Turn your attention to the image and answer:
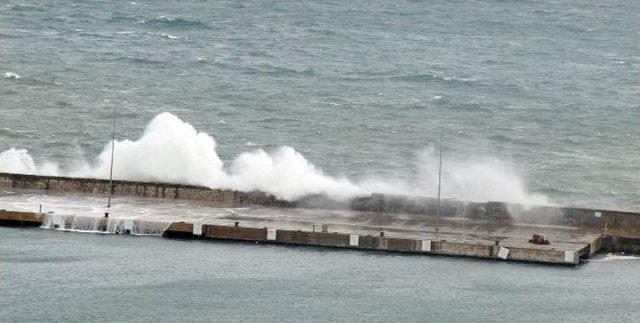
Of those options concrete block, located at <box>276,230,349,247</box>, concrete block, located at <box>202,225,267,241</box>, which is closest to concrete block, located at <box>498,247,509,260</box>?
concrete block, located at <box>276,230,349,247</box>

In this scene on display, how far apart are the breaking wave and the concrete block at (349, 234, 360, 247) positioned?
26.1 ft

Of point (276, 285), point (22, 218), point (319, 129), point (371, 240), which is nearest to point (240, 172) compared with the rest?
point (22, 218)

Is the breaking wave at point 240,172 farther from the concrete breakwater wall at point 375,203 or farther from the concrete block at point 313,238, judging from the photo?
the concrete block at point 313,238

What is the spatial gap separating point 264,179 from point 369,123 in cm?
3109

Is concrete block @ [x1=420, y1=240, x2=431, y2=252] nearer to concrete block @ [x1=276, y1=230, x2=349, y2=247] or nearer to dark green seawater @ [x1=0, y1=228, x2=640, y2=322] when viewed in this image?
dark green seawater @ [x1=0, y1=228, x2=640, y2=322]

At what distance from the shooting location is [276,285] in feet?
230

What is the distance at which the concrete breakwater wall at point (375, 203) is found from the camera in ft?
258

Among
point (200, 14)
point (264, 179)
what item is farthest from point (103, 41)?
point (264, 179)

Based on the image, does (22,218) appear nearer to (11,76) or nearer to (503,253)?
(503,253)

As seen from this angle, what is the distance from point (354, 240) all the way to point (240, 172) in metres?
15.0

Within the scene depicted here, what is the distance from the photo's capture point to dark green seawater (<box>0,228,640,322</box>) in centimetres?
6619

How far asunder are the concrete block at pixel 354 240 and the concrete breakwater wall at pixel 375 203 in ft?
20.9

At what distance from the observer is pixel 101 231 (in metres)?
79.0

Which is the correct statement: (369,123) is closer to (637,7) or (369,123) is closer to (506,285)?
(506,285)
